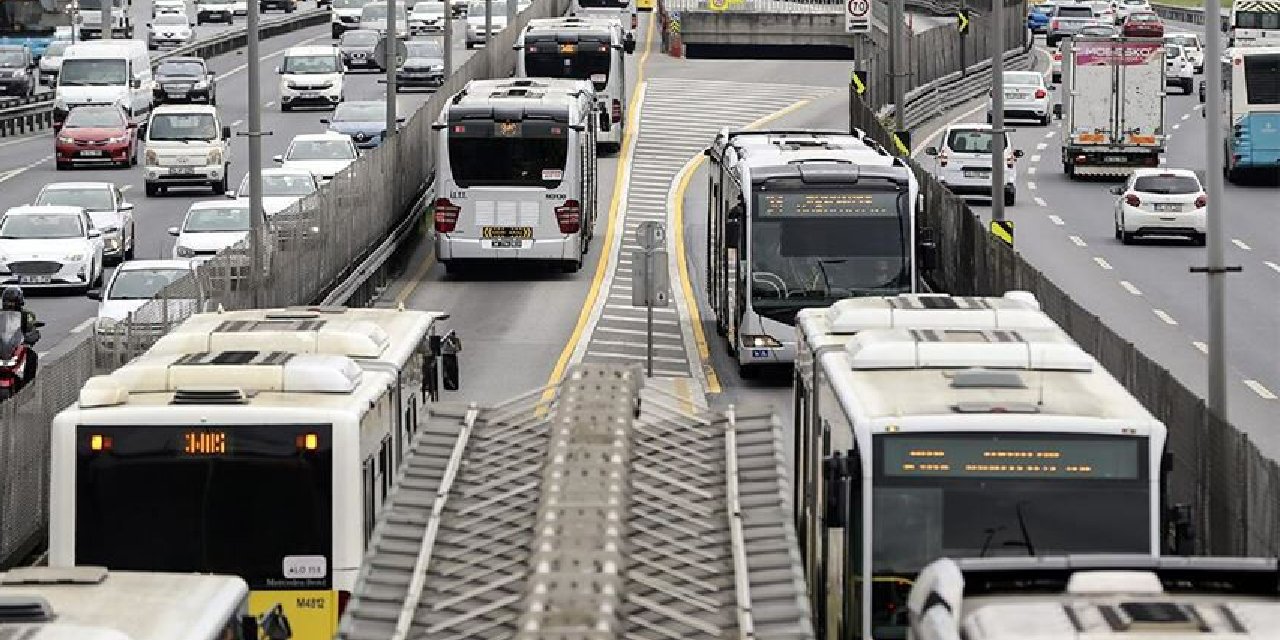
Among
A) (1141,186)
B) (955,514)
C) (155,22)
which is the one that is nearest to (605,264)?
(1141,186)

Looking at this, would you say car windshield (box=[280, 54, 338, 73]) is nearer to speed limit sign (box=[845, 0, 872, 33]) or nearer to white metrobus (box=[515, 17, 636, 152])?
white metrobus (box=[515, 17, 636, 152])

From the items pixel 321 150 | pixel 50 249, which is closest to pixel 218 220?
pixel 50 249

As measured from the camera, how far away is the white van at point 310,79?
272 feet

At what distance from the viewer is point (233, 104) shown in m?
87.4

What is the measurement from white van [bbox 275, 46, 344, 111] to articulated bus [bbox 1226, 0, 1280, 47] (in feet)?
115

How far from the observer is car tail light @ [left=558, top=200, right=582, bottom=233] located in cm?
4716

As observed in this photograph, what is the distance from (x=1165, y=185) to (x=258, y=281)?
2555 cm

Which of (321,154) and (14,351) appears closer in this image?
(14,351)

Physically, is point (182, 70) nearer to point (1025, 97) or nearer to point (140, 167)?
point (140, 167)

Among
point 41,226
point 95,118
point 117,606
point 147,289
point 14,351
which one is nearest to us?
point 117,606

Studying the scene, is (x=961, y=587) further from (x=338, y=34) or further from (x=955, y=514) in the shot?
(x=338, y=34)

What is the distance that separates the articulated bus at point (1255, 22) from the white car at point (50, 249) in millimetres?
62761

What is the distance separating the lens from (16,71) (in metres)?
88.9

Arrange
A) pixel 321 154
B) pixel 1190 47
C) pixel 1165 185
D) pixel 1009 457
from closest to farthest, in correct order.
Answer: pixel 1009 457 → pixel 1165 185 → pixel 321 154 → pixel 1190 47
